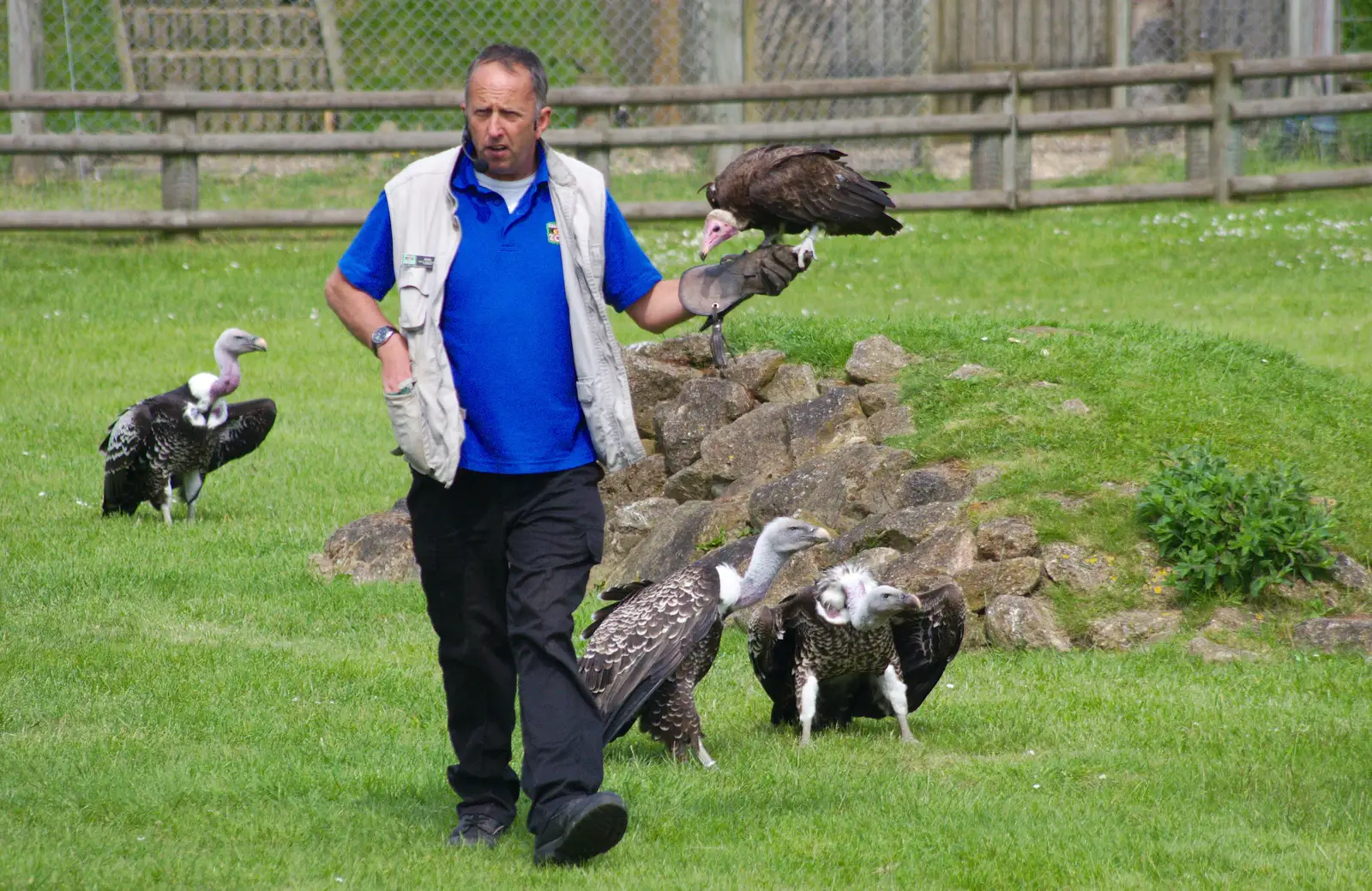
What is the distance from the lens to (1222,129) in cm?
1819

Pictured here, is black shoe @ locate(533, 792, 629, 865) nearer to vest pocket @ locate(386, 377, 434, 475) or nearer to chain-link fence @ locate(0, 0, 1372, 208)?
vest pocket @ locate(386, 377, 434, 475)

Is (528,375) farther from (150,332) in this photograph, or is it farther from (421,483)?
(150,332)

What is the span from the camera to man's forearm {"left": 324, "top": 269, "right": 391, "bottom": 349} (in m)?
5.02

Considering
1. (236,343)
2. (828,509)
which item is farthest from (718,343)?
(236,343)

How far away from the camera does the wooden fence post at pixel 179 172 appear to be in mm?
16750

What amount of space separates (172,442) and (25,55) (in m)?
8.86

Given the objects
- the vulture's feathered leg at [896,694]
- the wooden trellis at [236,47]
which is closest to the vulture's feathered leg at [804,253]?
the vulture's feathered leg at [896,694]

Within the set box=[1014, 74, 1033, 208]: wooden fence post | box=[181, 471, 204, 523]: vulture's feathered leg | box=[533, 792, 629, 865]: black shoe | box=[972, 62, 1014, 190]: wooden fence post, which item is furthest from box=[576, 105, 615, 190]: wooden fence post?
box=[533, 792, 629, 865]: black shoe

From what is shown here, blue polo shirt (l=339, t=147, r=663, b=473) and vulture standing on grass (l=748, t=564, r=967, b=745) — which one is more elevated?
blue polo shirt (l=339, t=147, r=663, b=473)

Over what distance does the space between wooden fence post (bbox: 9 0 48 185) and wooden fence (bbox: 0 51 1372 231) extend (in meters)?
0.84

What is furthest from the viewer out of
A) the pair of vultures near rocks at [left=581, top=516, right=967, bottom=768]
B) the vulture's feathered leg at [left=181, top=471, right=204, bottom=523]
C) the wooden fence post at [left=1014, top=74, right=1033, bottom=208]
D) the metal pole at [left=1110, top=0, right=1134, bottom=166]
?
the metal pole at [left=1110, top=0, right=1134, bottom=166]

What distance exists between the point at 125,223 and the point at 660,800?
1295 cm

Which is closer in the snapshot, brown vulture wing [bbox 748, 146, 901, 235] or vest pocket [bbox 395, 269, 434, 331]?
vest pocket [bbox 395, 269, 434, 331]

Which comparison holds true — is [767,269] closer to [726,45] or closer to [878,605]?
[878,605]
